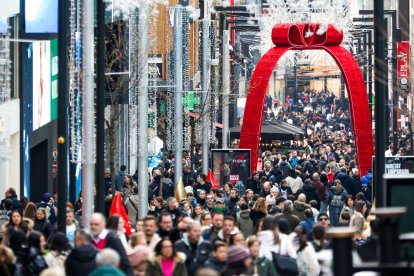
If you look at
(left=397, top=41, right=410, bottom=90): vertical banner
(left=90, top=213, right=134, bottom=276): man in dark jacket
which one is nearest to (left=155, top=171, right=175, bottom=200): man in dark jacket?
(left=90, top=213, right=134, bottom=276): man in dark jacket

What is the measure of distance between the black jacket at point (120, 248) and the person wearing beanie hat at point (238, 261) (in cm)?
105

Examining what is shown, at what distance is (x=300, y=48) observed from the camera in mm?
47125

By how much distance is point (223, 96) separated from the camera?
5541cm

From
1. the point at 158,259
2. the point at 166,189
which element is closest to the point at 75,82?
the point at 166,189

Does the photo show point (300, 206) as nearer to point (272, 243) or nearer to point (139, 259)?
Result: point (272, 243)

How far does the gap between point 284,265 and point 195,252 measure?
3.28ft

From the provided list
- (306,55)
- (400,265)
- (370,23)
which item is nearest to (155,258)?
(400,265)

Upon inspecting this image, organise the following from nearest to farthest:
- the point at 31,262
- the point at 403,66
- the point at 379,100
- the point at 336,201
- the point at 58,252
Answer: the point at 31,262
the point at 58,252
the point at 379,100
the point at 336,201
the point at 403,66

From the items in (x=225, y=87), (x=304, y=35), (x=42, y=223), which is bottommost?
(x=42, y=223)

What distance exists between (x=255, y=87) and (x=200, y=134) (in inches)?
345

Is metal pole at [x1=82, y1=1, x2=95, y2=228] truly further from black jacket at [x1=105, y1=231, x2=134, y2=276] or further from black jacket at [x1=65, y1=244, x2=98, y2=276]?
black jacket at [x1=65, y1=244, x2=98, y2=276]

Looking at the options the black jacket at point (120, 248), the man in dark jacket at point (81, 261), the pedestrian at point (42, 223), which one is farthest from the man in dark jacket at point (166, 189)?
the man in dark jacket at point (81, 261)

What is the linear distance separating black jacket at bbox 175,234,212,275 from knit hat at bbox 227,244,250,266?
0.82m

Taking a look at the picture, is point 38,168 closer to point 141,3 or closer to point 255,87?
point 255,87
